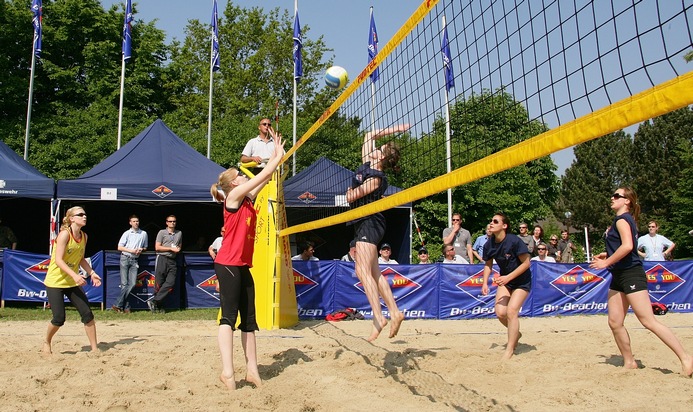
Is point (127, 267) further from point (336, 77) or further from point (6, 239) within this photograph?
point (336, 77)

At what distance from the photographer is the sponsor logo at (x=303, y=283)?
9836 millimetres

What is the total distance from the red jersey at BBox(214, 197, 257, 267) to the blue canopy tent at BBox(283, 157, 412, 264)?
3266 mm

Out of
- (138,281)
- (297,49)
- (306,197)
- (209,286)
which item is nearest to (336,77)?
(306,197)

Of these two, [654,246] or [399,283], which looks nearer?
[399,283]

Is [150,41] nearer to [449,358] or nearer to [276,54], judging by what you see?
[276,54]

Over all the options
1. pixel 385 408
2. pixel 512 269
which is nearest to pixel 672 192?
pixel 512 269

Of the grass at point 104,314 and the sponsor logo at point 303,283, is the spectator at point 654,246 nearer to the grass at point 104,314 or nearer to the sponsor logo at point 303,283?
the sponsor logo at point 303,283

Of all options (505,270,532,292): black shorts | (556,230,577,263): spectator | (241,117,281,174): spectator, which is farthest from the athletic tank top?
(556,230,577,263): spectator

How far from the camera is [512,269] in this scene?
6.05 meters

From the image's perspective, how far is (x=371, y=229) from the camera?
19.4ft

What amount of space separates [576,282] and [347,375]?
716 centimetres

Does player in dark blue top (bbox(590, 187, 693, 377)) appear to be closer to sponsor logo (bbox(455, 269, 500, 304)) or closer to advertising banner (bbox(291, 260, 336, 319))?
sponsor logo (bbox(455, 269, 500, 304))

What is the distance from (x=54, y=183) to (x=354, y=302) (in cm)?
556

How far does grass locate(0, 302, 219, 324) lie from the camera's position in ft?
30.8
